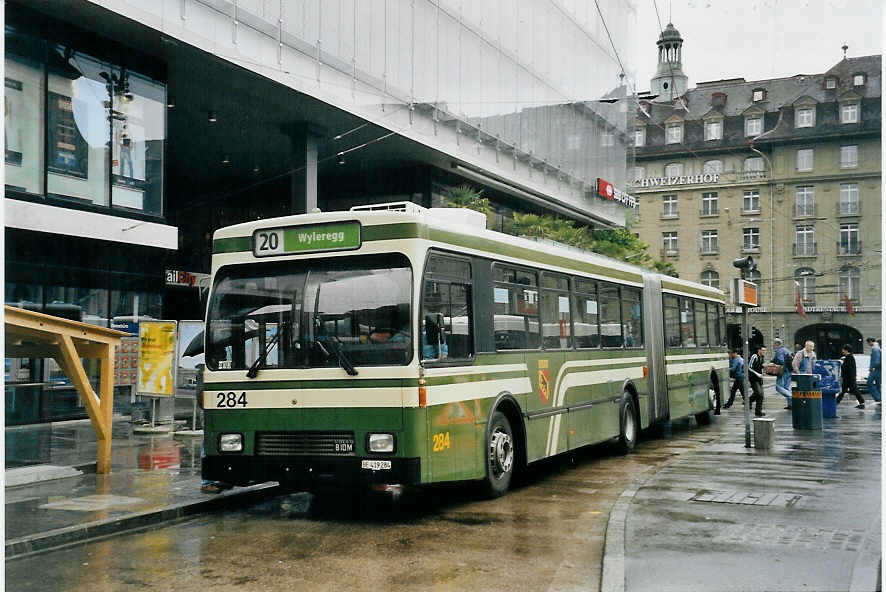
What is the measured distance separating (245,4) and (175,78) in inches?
87.0

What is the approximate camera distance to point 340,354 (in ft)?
29.9

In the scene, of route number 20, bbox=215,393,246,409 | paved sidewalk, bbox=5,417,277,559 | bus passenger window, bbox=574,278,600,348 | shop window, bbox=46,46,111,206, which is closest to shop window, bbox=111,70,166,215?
shop window, bbox=46,46,111,206

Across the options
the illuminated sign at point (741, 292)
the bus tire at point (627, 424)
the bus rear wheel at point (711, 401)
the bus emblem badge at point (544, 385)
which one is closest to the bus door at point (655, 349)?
the bus tire at point (627, 424)

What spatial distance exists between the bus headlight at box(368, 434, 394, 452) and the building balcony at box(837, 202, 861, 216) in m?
48.2

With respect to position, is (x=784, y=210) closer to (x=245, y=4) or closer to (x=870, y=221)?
(x=870, y=221)

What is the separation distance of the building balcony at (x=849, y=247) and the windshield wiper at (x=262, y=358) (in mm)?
44347

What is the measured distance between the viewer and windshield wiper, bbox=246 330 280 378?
945cm

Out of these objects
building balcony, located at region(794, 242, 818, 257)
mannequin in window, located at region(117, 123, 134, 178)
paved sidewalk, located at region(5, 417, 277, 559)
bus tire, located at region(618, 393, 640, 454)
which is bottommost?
paved sidewalk, located at region(5, 417, 277, 559)

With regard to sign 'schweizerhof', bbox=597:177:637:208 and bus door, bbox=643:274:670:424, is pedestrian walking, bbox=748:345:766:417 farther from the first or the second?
sign 'schweizerhof', bbox=597:177:637:208

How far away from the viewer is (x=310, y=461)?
9195 millimetres

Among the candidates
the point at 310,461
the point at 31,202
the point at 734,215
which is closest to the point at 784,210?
the point at 734,215

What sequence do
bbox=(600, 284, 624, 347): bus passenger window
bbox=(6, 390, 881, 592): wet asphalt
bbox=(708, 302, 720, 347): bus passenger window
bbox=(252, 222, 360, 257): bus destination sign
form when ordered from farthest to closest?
bbox=(708, 302, 720, 347): bus passenger window
bbox=(600, 284, 624, 347): bus passenger window
bbox=(252, 222, 360, 257): bus destination sign
bbox=(6, 390, 881, 592): wet asphalt

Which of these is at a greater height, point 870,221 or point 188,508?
point 870,221

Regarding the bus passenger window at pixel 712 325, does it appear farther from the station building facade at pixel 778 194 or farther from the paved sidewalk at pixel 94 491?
the station building facade at pixel 778 194
